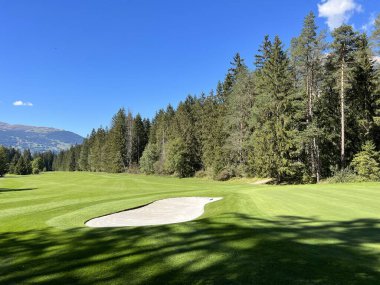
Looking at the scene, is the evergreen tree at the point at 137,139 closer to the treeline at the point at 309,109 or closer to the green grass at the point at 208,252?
the treeline at the point at 309,109

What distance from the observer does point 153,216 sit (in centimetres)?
1394

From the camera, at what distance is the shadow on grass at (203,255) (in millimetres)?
5164

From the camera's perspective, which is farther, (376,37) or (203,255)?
Answer: (376,37)

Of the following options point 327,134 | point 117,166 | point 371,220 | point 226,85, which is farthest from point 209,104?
point 371,220

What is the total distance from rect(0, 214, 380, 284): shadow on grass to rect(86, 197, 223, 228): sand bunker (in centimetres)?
255

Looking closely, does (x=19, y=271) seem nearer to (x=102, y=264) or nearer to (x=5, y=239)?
(x=102, y=264)

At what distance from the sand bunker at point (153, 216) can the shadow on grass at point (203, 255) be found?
255 cm

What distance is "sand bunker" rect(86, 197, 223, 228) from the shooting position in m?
11.9

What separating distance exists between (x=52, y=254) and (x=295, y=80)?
141 ft

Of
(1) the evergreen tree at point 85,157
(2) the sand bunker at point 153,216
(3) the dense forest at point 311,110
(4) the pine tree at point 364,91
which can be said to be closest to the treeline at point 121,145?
(1) the evergreen tree at point 85,157

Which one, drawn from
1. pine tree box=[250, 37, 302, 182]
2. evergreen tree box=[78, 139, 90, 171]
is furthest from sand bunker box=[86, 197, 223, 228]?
evergreen tree box=[78, 139, 90, 171]

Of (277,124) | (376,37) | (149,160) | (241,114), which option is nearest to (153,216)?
(277,124)

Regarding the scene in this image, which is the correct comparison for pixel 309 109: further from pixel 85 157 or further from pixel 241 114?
pixel 85 157

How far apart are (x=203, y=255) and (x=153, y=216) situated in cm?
805
